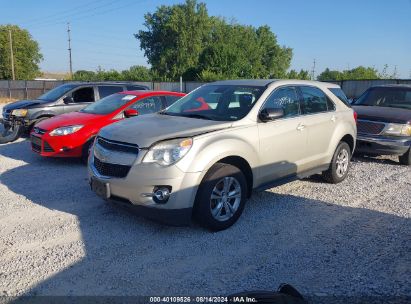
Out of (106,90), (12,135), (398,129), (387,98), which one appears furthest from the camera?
Answer: (106,90)

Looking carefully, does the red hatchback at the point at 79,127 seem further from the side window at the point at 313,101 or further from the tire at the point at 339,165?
the tire at the point at 339,165

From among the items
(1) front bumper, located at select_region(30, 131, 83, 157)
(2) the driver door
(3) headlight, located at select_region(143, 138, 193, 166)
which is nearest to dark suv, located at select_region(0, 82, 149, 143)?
(1) front bumper, located at select_region(30, 131, 83, 157)

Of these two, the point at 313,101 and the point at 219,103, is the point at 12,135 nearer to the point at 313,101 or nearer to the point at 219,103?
the point at 219,103

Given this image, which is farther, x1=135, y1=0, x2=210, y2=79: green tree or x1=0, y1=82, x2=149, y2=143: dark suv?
x1=135, y1=0, x2=210, y2=79: green tree

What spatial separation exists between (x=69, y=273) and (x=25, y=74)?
80891mm

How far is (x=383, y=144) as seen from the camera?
318 inches

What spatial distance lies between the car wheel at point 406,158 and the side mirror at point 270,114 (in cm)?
454

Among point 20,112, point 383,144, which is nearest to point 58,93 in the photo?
point 20,112

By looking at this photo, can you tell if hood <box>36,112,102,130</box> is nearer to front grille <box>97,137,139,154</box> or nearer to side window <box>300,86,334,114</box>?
front grille <box>97,137,139,154</box>

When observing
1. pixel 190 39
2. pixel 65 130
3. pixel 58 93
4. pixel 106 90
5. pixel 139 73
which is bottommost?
pixel 65 130

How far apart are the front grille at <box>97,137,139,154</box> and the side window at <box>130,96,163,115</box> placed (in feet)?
11.4

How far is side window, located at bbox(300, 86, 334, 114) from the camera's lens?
5.86 metres

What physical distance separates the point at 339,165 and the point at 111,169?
4.00m

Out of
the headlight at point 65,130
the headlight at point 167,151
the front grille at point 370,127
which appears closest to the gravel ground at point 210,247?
the headlight at point 167,151
